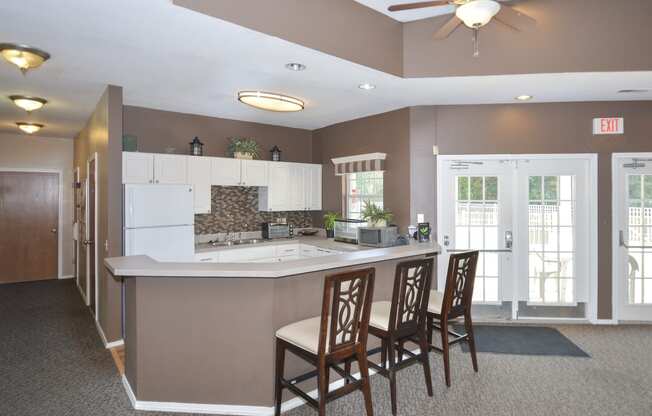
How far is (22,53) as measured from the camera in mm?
2816

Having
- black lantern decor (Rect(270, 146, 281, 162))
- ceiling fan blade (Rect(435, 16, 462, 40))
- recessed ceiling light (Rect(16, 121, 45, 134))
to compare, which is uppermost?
ceiling fan blade (Rect(435, 16, 462, 40))

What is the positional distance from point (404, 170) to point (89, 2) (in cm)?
356

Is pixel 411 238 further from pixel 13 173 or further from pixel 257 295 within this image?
pixel 13 173

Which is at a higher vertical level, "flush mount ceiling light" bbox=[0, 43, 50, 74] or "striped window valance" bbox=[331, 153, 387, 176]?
"flush mount ceiling light" bbox=[0, 43, 50, 74]

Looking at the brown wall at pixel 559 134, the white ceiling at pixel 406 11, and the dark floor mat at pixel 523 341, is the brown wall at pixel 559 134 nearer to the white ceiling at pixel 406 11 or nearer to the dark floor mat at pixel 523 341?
the dark floor mat at pixel 523 341

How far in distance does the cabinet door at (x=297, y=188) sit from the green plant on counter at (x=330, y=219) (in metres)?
0.39

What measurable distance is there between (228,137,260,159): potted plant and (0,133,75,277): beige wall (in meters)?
3.64

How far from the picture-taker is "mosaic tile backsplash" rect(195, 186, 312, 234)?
17.4 ft

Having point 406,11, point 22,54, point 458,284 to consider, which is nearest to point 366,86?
point 406,11

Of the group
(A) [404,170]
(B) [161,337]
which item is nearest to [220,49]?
(B) [161,337]

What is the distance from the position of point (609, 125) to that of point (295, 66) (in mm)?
3596

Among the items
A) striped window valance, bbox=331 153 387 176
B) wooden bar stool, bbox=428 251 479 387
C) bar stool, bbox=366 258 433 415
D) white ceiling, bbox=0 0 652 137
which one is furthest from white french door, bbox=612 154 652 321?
bar stool, bbox=366 258 433 415

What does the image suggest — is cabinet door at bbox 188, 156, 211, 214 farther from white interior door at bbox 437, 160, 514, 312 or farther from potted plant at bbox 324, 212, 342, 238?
white interior door at bbox 437, 160, 514, 312

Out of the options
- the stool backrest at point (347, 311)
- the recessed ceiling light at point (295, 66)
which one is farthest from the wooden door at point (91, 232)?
the stool backrest at point (347, 311)
